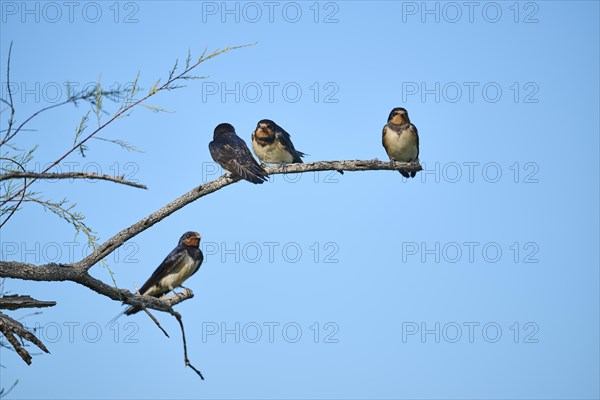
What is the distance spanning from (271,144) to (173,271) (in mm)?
3593

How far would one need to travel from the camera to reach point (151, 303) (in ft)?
24.0

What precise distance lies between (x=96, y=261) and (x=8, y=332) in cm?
98

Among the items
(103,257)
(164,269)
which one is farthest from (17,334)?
(164,269)

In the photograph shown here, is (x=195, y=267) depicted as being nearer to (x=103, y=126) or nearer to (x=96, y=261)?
(x=96, y=261)

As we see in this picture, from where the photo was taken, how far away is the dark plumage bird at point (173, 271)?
31.7ft

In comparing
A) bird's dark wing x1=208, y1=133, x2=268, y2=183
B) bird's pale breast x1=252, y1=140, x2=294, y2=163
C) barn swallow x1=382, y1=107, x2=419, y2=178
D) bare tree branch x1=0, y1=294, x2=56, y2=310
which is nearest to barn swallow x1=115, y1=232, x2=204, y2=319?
bird's dark wing x1=208, y1=133, x2=268, y2=183

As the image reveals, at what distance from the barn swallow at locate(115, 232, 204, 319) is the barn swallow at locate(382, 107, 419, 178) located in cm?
417

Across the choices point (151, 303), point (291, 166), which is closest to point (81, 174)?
point (151, 303)

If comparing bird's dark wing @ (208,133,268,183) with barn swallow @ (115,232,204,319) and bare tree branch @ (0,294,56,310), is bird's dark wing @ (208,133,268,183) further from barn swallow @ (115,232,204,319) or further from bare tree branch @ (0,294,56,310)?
bare tree branch @ (0,294,56,310)

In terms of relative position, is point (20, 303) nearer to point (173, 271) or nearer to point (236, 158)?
point (173, 271)

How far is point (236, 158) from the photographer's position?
10609mm

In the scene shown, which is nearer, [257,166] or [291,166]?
[291,166]

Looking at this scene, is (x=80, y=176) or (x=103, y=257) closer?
(x=80, y=176)

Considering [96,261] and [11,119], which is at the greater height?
[11,119]
